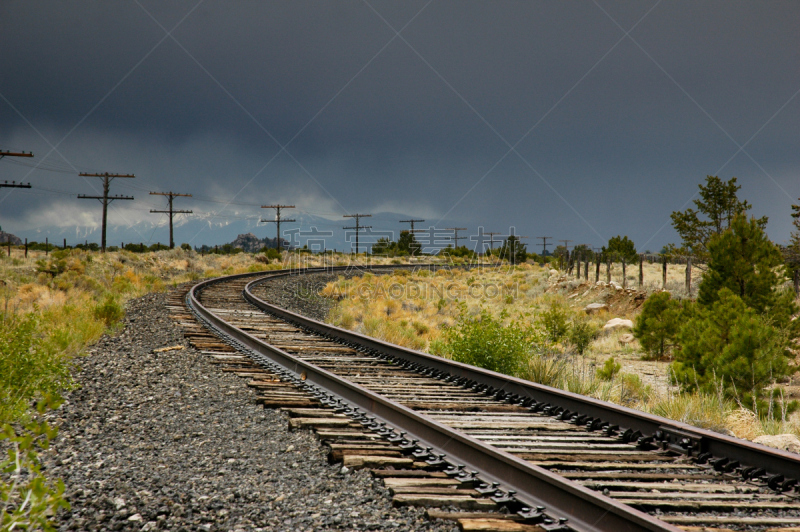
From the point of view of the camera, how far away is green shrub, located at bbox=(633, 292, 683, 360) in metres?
14.9

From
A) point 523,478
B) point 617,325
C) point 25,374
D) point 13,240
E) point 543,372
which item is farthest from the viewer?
point 13,240

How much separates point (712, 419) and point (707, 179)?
40.2 m

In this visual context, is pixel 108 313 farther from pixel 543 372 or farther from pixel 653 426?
pixel 653 426

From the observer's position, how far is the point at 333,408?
635 centimetres

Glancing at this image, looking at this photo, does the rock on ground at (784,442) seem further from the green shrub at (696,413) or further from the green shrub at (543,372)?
the green shrub at (543,372)

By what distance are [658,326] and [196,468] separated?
43.8ft

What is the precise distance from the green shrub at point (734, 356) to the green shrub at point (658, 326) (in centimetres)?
400

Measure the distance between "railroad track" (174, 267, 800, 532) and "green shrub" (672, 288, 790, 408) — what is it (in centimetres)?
432

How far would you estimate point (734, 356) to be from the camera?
381 inches

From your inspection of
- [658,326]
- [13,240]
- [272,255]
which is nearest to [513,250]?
[272,255]

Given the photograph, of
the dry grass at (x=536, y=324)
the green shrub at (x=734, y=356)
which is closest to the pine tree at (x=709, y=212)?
the dry grass at (x=536, y=324)

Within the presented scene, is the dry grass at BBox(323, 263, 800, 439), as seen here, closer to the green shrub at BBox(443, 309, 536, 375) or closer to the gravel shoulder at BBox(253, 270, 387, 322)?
the green shrub at BBox(443, 309, 536, 375)

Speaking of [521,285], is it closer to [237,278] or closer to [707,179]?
[237,278]

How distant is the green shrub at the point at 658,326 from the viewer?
14906mm
